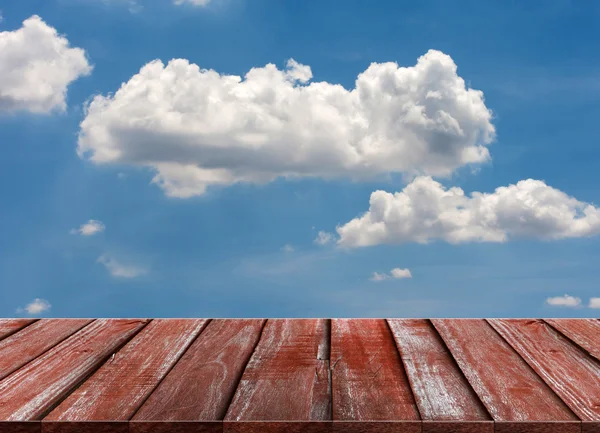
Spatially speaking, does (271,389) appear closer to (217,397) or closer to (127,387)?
(217,397)

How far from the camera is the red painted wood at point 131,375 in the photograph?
2461mm

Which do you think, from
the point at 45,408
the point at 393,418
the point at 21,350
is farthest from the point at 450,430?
the point at 21,350

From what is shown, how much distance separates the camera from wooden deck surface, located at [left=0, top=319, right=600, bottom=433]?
2.36 meters

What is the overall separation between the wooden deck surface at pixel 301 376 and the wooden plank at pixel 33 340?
1 cm

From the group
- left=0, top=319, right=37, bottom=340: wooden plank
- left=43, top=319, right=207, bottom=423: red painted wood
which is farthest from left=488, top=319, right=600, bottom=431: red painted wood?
left=0, top=319, right=37, bottom=340: wooden plank

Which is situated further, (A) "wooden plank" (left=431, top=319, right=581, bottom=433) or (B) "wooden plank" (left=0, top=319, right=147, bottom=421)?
(B) "wooden plank" (left=0, top=319, right=147, bottom=421)

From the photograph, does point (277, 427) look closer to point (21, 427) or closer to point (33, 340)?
point (21, 427)

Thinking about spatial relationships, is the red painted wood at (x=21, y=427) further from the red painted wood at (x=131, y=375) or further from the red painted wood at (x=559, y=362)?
the red painted wood at (x=559, y=362)

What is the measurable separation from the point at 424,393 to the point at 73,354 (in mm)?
1882

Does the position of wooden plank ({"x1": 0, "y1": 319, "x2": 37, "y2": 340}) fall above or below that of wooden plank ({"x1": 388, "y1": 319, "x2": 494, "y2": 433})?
above

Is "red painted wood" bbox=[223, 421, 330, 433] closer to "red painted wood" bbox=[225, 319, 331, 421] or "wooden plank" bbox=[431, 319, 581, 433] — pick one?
"red painted wood" bbox=[225, 319, 331, 421]

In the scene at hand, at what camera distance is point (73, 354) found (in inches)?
128

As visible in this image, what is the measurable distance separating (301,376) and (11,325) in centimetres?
223

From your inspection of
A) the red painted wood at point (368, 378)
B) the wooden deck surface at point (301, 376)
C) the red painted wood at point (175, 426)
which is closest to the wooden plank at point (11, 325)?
the wooden deck surface at point (301, 376)
